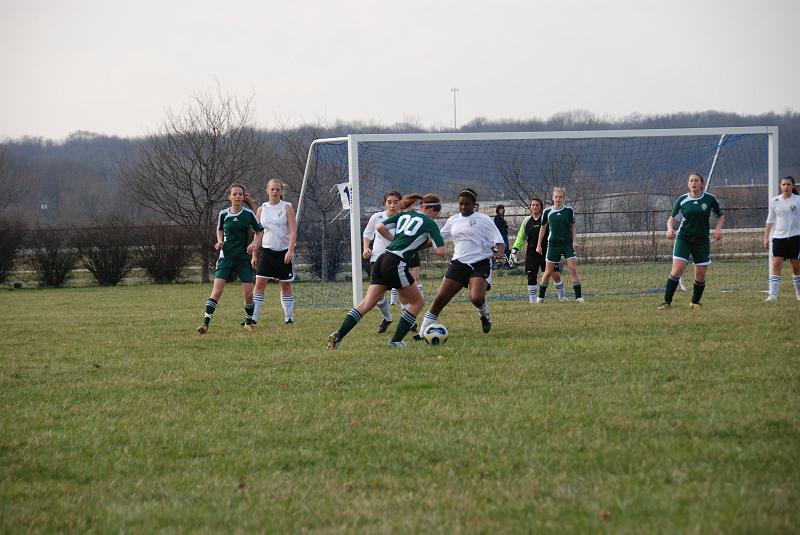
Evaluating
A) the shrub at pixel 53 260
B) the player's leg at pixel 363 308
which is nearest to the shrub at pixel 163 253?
the shrub at pixel 53 260

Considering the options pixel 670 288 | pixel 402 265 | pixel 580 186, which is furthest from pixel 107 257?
pixel 402 265

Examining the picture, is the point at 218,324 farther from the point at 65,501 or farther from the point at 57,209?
the point at 57,209

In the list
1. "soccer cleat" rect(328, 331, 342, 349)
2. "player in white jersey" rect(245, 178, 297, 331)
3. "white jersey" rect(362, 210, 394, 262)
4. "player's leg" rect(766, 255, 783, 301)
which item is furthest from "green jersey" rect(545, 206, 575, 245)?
"soccer cleat" rect(328, 331, 342, 349)

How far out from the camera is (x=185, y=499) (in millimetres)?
4918

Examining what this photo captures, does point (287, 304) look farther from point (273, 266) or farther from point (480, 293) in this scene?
point (480, 293)

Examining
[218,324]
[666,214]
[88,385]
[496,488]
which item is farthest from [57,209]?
[496,488]

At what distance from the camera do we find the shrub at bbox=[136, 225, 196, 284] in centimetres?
2900

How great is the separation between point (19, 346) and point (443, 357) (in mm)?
5742

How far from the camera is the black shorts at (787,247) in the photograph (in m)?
14.2

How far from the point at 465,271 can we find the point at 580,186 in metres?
11.7

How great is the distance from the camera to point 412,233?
10.0m

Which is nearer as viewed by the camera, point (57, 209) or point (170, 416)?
point (170, 416)

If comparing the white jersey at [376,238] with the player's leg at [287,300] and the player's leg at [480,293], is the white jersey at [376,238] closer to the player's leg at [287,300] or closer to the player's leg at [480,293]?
the player's leg at [287,300]

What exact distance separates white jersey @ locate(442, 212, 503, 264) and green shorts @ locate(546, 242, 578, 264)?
186 inches
